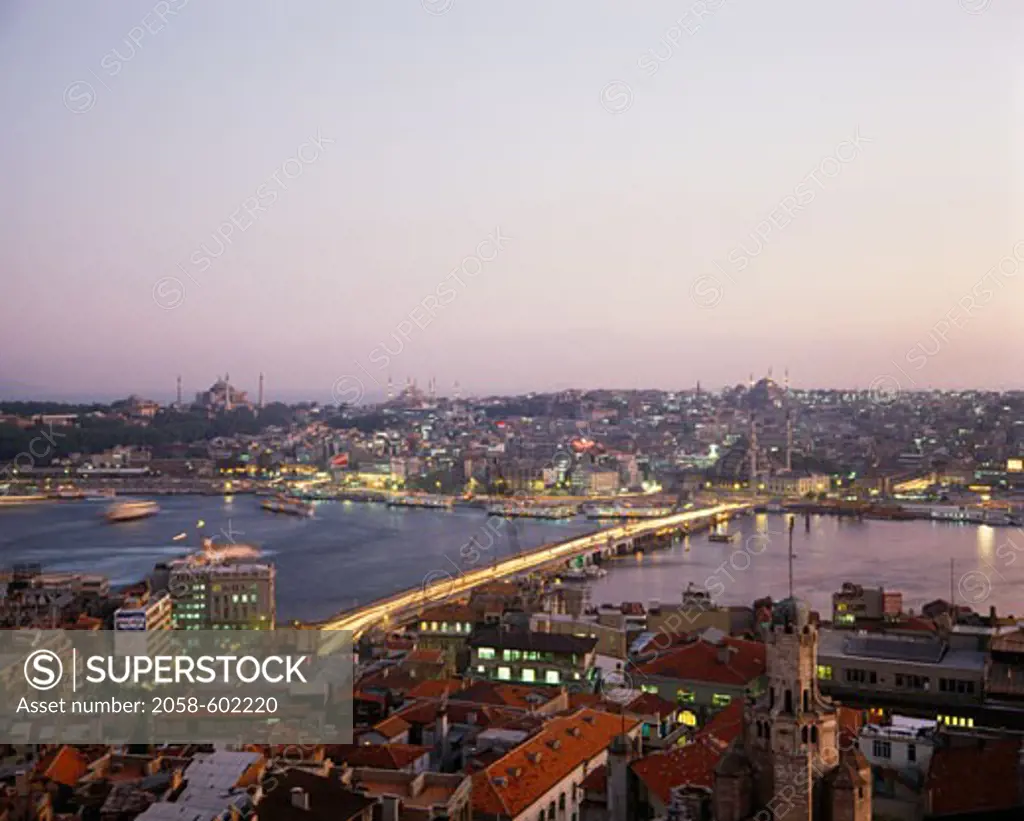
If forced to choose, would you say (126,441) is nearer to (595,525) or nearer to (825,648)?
(595,525)

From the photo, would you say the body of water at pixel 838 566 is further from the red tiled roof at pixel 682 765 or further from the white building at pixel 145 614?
the red tiled roof at pixel 682 765

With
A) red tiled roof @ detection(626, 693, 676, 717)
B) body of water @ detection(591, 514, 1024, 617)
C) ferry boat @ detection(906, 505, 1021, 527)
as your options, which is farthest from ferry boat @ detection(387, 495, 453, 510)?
red tiled roof @ detection(626, 693, 676, 717)

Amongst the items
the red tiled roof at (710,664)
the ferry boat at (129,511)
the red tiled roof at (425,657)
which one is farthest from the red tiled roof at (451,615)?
the ferry boat at (129,511)

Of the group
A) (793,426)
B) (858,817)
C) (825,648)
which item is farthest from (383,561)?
(793,426)

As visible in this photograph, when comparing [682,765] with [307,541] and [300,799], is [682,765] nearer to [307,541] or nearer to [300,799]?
[300,799]

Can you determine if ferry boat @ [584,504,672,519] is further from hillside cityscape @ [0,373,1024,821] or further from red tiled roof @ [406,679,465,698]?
A: red tiled roof @ [406,679,465,698]

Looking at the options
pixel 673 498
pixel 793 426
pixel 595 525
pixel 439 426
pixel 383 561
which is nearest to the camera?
pixel 383 561
